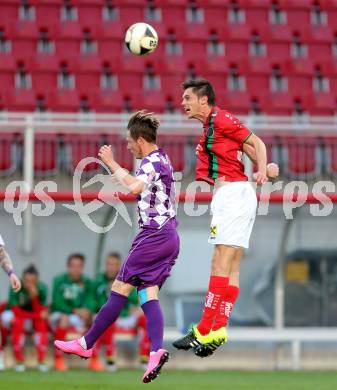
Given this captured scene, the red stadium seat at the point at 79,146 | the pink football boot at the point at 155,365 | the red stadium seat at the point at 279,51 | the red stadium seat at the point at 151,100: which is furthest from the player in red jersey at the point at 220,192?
the red stadium seat at the point at 279,51

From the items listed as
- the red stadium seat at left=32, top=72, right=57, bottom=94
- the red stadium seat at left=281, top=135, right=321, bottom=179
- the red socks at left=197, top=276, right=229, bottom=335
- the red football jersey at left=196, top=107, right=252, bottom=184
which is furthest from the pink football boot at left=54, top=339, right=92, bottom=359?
the red stadium seat at left=32, top=72, right=57, bottom=94

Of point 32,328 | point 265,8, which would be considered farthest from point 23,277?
point 265,8

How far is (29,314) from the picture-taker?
428 inches

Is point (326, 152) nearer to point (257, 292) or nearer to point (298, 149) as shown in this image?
point (298, 149)

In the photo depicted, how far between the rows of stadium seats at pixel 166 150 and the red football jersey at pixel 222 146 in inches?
148

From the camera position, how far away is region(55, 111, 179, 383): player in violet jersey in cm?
720

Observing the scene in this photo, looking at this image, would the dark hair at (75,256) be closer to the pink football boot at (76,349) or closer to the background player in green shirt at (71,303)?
the background player in green shirt at (71,303)

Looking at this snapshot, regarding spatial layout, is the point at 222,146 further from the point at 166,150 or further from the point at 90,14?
the point at 90,14

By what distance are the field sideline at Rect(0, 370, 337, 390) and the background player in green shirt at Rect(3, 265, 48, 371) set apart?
0.25 metres

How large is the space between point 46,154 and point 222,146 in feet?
13.9

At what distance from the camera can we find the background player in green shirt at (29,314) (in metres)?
10.8

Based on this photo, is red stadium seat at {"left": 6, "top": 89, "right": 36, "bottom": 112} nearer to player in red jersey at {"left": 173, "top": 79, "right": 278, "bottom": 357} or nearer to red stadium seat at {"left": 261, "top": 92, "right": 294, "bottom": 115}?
red stadium seat at {"left": 261, "top": 92, "right": 294, "bottom": 115}

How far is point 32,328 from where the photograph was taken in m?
10.9

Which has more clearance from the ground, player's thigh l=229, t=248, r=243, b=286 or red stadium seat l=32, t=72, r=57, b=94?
red stadium seat l=32, t=72, r=57, b=94
